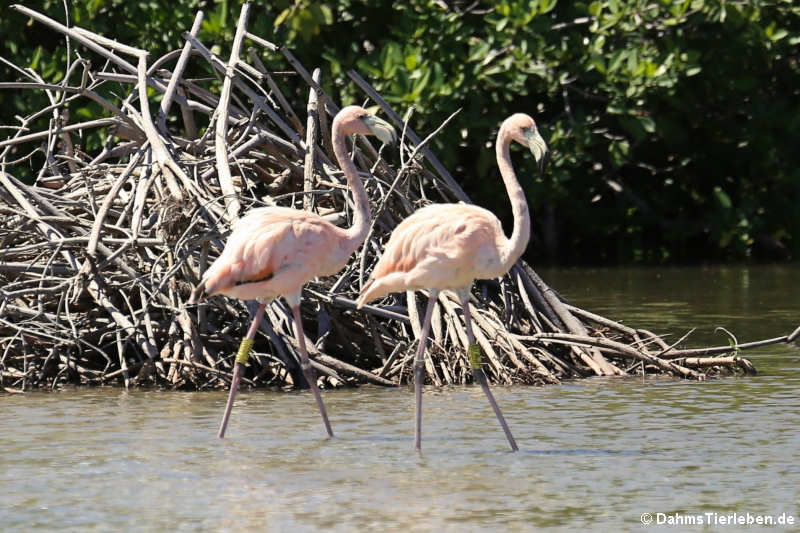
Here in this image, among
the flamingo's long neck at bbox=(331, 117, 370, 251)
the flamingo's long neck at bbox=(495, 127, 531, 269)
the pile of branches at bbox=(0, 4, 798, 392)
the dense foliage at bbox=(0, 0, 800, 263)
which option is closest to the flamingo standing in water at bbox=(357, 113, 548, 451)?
the flamingo's long neck at bbox=(495, 127, 531, 269)

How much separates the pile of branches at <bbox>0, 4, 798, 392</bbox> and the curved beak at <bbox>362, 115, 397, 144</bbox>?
150 cm

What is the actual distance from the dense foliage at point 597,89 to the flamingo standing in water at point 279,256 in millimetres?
7798

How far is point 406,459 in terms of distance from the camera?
649cm

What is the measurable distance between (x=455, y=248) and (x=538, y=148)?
63 cm

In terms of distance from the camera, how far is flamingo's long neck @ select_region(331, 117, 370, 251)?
23.5ft

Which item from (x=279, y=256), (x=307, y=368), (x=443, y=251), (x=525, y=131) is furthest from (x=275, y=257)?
(x=525, y=131)

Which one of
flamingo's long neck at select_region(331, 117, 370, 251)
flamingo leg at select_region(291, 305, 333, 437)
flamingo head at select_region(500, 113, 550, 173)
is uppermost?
flamingo head at select_region(500, 113, 550, 173)

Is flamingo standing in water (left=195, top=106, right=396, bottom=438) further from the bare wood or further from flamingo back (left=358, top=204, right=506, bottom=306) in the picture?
the bare wood

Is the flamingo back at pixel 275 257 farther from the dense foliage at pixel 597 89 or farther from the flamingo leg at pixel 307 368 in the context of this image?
the dense foliage at pixel 597 89

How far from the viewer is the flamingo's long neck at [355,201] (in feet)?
23.5

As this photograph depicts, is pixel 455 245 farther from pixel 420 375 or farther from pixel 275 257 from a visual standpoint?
pixel 275 257

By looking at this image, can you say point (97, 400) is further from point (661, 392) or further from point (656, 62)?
point (656, 62)

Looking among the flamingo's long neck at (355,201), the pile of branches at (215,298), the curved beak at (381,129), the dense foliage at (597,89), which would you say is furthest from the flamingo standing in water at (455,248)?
the dense foliage at (597,89)

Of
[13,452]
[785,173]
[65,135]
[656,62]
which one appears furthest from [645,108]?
[13,452]
